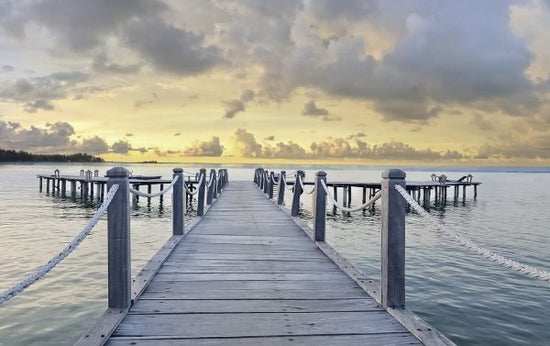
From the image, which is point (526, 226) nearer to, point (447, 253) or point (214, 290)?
point (447, 253)

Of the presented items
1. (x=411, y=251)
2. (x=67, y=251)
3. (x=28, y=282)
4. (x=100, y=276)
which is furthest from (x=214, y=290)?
(x=411, y=251)

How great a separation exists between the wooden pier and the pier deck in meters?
0.01

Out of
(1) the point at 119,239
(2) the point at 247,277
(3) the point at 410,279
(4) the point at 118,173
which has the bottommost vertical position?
(3) the point at 410,279

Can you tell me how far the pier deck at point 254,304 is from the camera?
369cm

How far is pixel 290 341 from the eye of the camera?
3.61 metres

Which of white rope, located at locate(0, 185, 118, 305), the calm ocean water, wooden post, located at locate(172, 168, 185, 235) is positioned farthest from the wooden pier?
the calm ocean water

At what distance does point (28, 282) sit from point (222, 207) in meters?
12.5

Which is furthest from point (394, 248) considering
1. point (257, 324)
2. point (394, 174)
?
point (257, 324)

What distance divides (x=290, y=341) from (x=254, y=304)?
3.26 feet

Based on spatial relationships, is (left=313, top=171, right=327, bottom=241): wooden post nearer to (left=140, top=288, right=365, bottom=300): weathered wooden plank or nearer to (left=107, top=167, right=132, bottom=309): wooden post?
(left=140, top=288, right=365, bottom=300): weathered wooden plank

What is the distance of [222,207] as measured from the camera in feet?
51.3

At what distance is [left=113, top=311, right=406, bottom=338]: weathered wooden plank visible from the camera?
3.76m

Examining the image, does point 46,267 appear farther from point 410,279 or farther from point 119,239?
point 410,279

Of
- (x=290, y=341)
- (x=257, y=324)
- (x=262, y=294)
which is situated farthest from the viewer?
(x=262, y=294)
